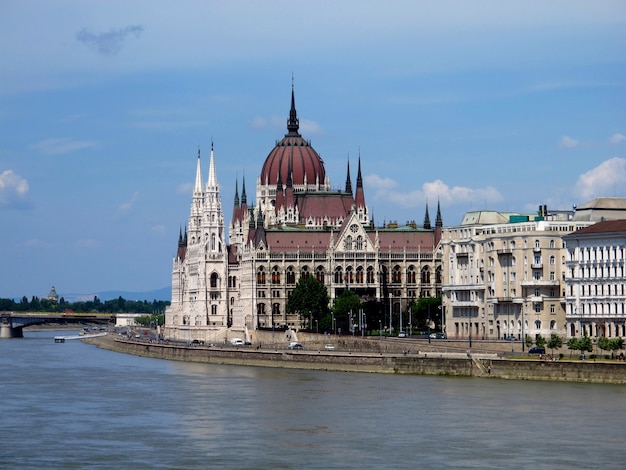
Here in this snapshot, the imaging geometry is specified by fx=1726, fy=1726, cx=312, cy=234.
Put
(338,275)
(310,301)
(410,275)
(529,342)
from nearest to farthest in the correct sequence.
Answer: (529,342)
(310,301)
(338,275)
(410,275)

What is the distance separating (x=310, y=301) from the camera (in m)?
165

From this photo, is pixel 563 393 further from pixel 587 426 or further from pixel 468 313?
pixel 468 313

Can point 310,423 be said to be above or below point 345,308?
below

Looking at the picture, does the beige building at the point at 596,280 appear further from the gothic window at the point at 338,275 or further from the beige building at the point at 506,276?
the gothic window at the point at 338,275

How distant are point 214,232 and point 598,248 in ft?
249

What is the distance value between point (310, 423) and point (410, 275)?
96.7m

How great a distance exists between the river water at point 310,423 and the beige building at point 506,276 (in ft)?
69.7

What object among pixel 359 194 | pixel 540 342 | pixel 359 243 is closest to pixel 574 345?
pixel 540 342

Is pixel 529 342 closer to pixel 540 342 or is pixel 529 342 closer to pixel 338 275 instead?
pixel 540 342

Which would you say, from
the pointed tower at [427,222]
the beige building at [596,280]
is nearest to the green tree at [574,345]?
the beige building at [596,280]

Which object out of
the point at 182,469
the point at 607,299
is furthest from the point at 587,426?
the point at 607,299

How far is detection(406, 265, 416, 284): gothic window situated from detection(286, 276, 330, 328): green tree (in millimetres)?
13187

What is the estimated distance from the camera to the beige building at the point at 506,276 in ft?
419

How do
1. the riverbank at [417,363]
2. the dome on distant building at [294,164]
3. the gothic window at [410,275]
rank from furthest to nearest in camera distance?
the dome on distant building at [294,164]
the gothic window at [410,275]
the riverbank at [417,363]
